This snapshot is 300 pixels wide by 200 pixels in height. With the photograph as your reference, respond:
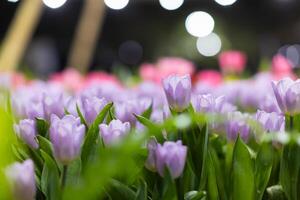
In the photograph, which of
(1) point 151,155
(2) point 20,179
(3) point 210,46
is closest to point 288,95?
(1) point 151,155

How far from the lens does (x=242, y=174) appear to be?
0.44m

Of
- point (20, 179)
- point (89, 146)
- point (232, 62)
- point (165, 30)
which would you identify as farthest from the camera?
point (165, 30)

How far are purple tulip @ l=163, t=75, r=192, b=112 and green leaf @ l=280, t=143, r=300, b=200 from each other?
0.30ft

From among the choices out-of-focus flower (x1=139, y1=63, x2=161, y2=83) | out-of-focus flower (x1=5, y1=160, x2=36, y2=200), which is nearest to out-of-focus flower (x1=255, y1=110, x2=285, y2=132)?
out-of-focus flower (x1=5, y1=160, x2=36, y2=200)

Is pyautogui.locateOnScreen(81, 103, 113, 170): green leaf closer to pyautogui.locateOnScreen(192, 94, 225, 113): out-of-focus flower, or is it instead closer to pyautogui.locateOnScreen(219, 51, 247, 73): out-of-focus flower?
pyautogui.locateOnScreen(192, 94, 225, 113): out-of-focus flower

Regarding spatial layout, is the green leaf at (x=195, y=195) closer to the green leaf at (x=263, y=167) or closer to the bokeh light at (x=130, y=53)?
the green leaf at (x=263, y=167)

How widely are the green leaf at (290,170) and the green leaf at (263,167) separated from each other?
0.04 feet

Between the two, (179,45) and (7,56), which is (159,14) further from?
(7,56)

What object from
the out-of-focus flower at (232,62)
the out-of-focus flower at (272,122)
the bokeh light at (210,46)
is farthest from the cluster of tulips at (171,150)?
the bokeh light at (210,46)

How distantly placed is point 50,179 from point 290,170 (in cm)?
19

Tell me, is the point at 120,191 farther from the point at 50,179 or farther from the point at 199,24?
the point at 199,24

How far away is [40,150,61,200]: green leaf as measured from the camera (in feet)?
1.29

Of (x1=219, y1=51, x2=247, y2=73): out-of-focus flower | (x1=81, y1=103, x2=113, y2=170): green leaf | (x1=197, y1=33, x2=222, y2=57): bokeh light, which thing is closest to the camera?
(x1=81, y1=103, x2=113, y2=170): green leaf

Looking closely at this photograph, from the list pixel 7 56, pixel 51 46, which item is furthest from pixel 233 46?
pixel 7 56
